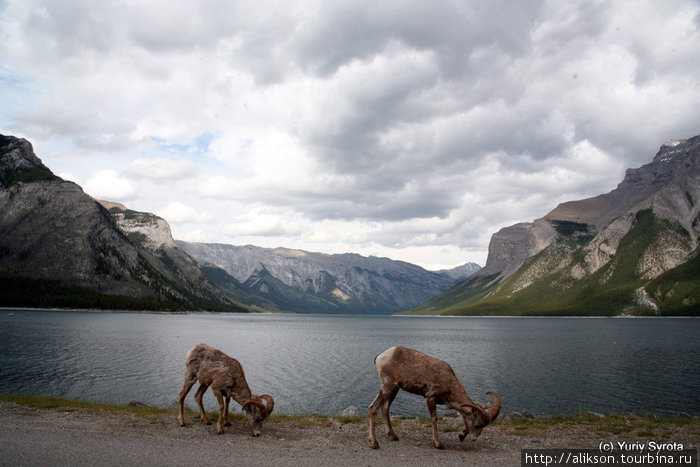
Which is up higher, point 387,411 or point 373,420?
point 387,411

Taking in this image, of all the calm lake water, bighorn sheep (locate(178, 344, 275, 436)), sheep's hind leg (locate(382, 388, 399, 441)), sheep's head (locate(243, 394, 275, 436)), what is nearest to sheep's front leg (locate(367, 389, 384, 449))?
sheep's hind leg (locate(382, 388, 399, 441))

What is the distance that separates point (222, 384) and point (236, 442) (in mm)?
2946

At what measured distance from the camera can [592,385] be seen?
53.0 m

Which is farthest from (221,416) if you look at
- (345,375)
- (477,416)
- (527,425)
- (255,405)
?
(345,375)

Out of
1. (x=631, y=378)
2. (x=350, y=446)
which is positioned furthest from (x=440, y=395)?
(x=631, y=378)

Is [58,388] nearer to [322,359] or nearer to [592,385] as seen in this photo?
[322,359]

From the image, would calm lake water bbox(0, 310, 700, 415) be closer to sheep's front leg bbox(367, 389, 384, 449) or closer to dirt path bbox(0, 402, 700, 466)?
dirt path bbox(0, 402, 700, 466)

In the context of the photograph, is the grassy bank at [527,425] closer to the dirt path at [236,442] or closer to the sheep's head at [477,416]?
the dirt path at [236,442]

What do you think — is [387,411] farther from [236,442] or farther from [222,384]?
[222,384]

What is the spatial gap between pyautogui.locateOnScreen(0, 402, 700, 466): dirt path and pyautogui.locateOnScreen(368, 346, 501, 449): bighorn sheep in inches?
42.6

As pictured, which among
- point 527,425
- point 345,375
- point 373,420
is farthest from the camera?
point 345,375

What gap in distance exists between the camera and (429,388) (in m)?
17.8

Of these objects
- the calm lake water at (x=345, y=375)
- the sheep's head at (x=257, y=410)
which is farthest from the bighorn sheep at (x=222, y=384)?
the calm lake water at (x=345, y=375)

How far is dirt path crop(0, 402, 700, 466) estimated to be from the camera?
15.0 metres
